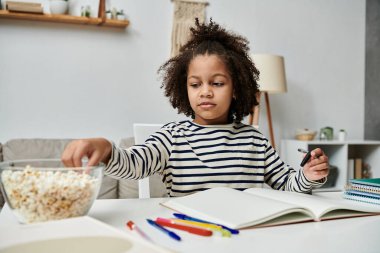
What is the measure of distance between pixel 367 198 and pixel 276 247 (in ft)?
1.52

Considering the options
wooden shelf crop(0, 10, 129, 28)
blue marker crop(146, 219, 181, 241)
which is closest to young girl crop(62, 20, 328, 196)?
blue marker crop(146, 219, 181, 241)

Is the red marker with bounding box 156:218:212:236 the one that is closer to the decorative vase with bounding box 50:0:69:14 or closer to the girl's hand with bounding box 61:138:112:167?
the girl's hand with bounding box 61:138:112:167

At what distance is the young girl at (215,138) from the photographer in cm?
114

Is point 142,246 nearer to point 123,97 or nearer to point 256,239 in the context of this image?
point 256,239

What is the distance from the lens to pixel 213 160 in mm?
1159

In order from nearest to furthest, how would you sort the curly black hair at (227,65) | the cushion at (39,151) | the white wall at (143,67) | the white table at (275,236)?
the white table at (275,236) < the curly black hair at (227,65) < the cushion at (39,151) < the white wall at (143,67)

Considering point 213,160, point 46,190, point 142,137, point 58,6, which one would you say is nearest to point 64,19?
point 58,6

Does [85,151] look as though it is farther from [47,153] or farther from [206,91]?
[47,153]

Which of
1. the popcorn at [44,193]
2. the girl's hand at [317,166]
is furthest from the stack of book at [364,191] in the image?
the popcorn at [44,193]

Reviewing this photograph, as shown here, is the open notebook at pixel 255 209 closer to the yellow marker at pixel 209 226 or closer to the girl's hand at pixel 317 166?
the yellow marker at pixel 209 226

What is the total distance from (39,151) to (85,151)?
6.14 ft

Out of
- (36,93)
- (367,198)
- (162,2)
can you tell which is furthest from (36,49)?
(367,198)

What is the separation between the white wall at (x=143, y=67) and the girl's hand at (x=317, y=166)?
81.9 inches

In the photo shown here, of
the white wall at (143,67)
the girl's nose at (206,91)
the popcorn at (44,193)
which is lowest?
the popcorn at (44,193)
